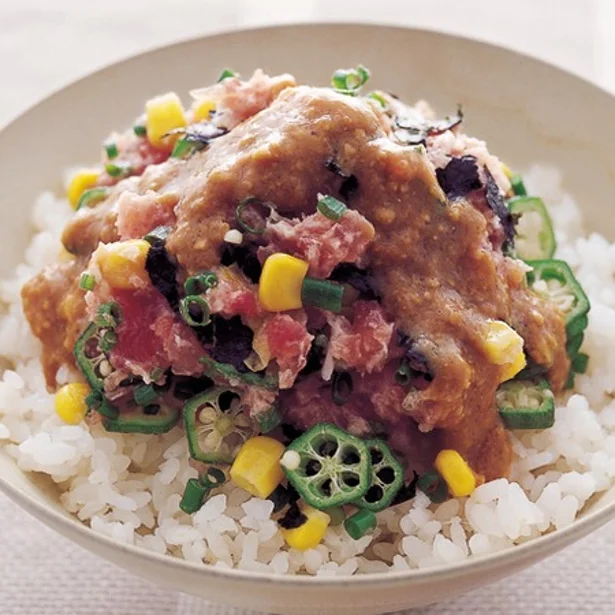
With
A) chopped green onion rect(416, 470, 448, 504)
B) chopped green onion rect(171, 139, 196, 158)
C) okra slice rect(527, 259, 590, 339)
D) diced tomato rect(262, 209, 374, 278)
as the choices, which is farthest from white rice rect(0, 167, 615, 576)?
chopped green onion rect(171, 139, 196, 158)

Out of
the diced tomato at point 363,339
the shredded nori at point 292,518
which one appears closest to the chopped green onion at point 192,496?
the shredded nori at point 292,518

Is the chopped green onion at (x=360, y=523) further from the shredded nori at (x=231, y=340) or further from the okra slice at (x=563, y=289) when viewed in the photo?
the okra slice at (x=563, y=289)

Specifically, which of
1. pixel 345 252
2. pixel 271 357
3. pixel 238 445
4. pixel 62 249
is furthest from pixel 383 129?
pixel 62 249

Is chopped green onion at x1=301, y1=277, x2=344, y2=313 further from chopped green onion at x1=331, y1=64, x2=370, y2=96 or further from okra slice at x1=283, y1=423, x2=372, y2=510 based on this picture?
chopped green onion at x1=331, y1=64, x2=370, y2=96

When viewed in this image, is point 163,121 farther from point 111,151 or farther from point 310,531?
point 310,531

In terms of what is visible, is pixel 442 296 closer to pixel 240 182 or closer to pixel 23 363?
pixel 240 182
